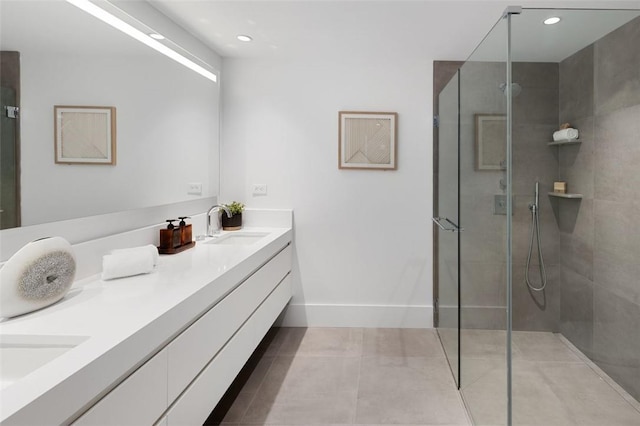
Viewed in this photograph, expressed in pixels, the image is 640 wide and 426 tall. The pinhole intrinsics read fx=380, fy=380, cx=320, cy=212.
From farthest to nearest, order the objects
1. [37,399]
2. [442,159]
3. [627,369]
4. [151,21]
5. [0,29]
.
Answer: [442,159] < [151,21] < [627,369] < [0,29] < [37,399]

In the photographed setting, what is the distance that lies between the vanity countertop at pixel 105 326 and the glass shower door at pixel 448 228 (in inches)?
56.5

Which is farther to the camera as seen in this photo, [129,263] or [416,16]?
[416,16]

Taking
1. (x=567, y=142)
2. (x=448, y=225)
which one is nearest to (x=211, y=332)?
(x=567, y=142)

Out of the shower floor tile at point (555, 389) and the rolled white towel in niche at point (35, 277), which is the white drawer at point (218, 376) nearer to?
the rolled white towel in niche at point (35, 277)

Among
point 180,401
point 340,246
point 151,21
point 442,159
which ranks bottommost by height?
point 180,401

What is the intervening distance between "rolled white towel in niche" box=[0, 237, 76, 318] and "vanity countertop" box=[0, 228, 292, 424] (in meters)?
0.04

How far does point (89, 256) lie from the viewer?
5.98ft

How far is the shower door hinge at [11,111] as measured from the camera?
142 centimetres

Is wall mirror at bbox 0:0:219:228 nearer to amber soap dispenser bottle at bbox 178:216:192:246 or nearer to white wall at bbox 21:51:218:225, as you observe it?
white wall at bbox 21:51:218:225

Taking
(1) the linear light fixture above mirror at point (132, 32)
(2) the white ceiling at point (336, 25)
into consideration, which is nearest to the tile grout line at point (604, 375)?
(2) the white ceiling at point (336, 25)

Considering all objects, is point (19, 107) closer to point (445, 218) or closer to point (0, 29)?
point (0, 29)

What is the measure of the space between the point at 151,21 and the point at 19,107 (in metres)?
1.12

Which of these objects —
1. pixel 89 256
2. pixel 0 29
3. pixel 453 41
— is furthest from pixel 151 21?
pixel 453 41

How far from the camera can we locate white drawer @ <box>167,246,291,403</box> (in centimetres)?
139
